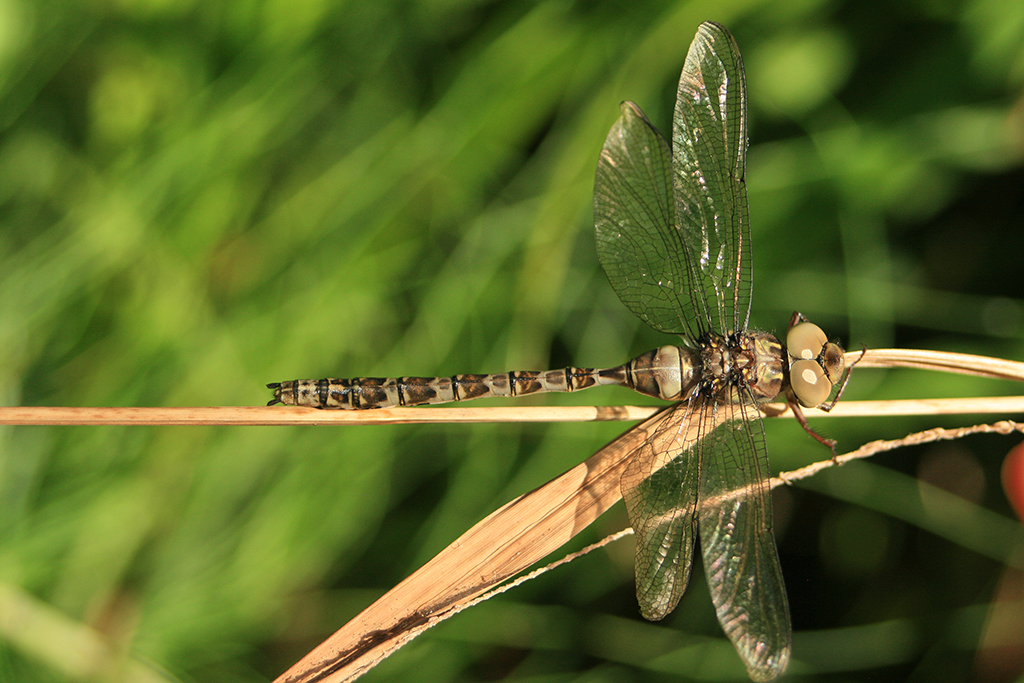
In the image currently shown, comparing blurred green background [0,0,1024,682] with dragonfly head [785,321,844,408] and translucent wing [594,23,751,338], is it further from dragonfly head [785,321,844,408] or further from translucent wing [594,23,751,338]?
dragonfly head [785,321,844,408]

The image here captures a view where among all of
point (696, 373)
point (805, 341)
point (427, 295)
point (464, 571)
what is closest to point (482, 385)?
point (427, 295)

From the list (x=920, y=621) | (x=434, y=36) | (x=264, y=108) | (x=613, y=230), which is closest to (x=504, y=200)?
(x=613, y=230)

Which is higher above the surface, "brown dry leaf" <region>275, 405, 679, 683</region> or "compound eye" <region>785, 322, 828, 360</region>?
"compound eye" <region>785, 322, 828, 360</region>

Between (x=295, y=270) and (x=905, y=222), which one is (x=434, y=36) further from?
(x=905, y=222)

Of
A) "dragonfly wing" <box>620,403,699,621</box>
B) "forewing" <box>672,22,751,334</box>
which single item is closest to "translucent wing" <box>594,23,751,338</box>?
"forewing" <box>672,22,751,334</box>

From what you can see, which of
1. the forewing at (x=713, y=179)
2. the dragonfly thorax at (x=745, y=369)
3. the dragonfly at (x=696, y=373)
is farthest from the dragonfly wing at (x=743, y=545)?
the forewing at (x=713, y=179)

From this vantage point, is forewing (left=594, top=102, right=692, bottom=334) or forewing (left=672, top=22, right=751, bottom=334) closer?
forewing (left=672, top=22, right=751, bottom=334)

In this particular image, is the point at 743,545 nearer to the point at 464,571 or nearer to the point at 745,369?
the point at 745,369
